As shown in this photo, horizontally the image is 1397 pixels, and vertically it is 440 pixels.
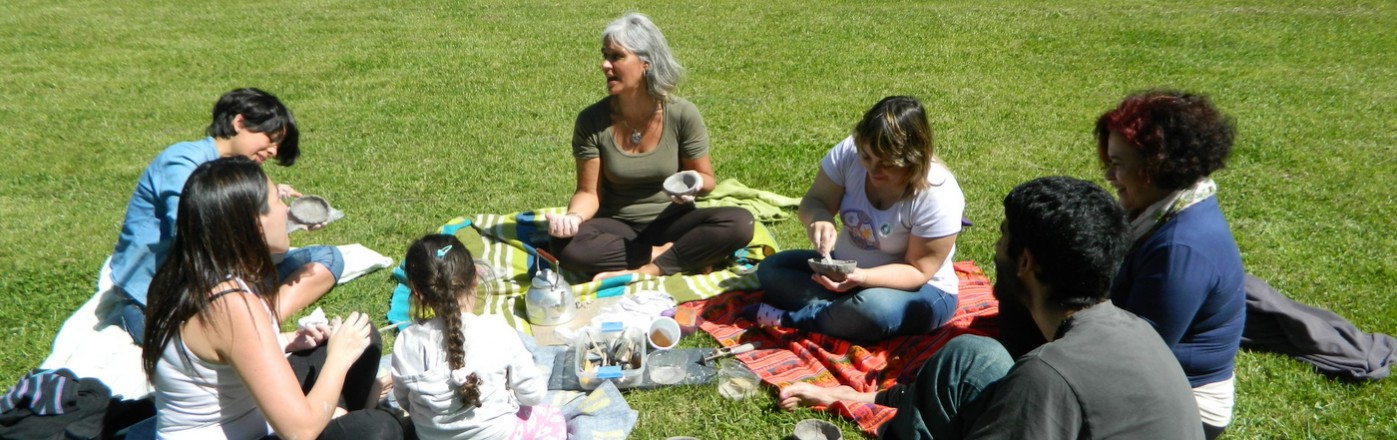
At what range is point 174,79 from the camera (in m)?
10.7

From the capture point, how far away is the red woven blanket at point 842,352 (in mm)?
4188

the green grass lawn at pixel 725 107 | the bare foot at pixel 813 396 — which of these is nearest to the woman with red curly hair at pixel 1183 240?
the green grass lawn at pixel 725 107

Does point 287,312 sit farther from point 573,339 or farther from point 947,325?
point 947,325

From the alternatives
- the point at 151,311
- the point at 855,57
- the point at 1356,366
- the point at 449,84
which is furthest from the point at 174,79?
the point at 1356,366

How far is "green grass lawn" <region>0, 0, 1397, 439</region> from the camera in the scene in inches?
203

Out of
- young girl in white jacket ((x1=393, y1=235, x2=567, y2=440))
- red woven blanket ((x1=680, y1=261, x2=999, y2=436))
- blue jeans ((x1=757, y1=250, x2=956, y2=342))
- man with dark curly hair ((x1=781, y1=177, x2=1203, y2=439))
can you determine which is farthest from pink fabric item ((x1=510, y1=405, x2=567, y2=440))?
blue jeans ((x1=757, y1=250, x2=956, y2=342))

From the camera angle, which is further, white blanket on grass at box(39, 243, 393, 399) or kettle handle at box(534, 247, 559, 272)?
kettle handle at box(534, 247, 559, 272)

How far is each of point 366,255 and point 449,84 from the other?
16.4ft

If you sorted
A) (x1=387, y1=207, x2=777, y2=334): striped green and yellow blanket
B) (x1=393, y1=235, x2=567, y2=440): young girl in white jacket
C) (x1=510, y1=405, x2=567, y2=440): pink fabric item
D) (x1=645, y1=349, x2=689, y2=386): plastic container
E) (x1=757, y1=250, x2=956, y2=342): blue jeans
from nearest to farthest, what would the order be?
1. (x1=393, y1=235, x2=567, y2=440): young girl in white jacket
2. (x1=510, y1=405, x2=567, y2=440): pink fabric item
3. (x1=645, y1=349, x2=689, y2=386): plastic container
4. (x1=757, y1=250, x2=956, y2=342): blue jeans
5. (x1=387, y1=207, x2=777, y2=334): striped green and yellow blanket

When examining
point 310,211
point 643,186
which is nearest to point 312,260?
point 310,211

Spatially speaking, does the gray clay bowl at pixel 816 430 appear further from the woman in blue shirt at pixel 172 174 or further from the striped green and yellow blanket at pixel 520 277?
the woman in blue shirt at pixel 172 174

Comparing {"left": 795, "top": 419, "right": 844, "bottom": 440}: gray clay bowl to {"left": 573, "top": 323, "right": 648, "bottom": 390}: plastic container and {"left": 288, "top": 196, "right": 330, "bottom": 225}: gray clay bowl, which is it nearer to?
{"left": 573, "top": 323, "right": 648, "bottom": 390}: plastic container

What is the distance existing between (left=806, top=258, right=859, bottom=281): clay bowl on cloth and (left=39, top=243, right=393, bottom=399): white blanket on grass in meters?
2.84

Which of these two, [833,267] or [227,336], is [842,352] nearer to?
[833,267]
